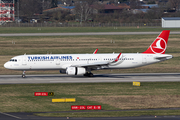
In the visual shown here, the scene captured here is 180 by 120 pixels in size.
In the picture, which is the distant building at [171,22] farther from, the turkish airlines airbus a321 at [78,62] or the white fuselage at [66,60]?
the white fuselage at [66,60]

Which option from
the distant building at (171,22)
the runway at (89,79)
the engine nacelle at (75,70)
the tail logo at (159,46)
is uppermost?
the distant building at (171,22)

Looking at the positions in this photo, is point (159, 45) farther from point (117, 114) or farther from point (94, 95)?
point (117, 114)

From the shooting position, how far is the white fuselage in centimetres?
4747

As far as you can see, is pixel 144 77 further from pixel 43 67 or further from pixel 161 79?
pixel 43 67

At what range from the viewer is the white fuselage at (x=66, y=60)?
47469 mm

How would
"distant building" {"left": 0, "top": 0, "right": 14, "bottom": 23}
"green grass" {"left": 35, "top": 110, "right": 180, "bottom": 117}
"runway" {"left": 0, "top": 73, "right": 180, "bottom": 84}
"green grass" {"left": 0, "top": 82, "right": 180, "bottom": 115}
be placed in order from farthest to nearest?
1. "distant building" {"left": 0, "top": 0, "right": 14, "bottom": 23}
2. "runway" {"left": 0, "top": 73, "right": 180, "bottom": 84}
3. "green grass" {"left": 0, "top": 82, "right": 180, "bottom": 115}
4. "green grass" {"left": 35, "top": 110, "right": 180, "bottom": 117}

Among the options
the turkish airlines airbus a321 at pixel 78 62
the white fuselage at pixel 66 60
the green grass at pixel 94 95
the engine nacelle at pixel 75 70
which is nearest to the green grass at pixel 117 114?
the green grass at pixel 94 95

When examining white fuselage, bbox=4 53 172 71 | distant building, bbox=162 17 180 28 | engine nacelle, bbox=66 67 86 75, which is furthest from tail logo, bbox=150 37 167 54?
distant building, bbox=162 17 180 28

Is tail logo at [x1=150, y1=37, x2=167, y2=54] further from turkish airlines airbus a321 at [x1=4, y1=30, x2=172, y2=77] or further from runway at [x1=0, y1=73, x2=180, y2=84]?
runway at [x1=0, y1=73, x2=180, y2=84]

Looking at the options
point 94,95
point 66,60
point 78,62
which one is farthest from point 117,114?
point 66,60

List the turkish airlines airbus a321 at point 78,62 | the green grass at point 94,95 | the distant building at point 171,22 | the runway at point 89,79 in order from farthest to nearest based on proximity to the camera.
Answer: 1. the distant building at point 171,22
2. the turkish airlines airbus a321 at point 78,62
3. the runway at point 89,79
4. the green grass at point 94,95

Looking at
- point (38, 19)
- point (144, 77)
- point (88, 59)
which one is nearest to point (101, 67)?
point (88, 59)

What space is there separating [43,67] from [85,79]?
22.8ft

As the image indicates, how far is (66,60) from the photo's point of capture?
47.9 metres
